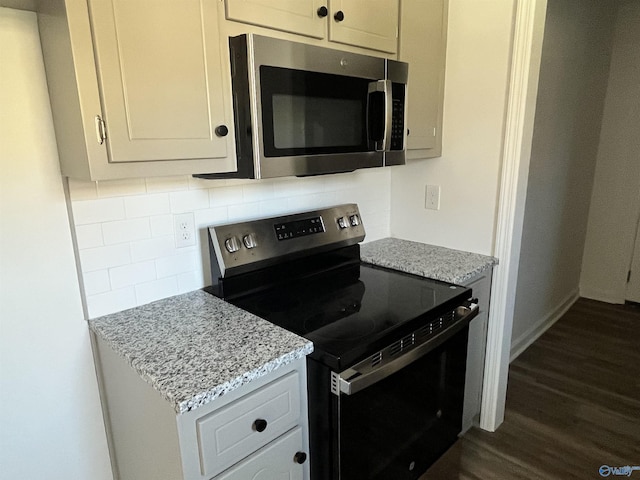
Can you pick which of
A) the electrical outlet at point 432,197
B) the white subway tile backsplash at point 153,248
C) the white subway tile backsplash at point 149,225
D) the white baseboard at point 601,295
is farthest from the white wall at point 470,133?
the white baseboard at point 601,295

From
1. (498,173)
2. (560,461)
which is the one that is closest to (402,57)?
(498,173)

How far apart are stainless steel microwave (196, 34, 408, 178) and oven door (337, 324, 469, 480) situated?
28.2 inches

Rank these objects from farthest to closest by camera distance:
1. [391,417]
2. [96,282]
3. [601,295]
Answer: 1. [601,295]
2. [391,417]
3. [96,282]

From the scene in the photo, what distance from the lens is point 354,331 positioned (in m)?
1.33

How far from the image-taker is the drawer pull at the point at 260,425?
1.14 m

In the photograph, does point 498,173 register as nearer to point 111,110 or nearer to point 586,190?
point 111,110

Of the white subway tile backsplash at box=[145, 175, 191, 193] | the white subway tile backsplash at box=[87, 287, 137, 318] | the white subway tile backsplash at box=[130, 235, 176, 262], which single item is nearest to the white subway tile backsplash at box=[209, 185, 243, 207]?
the white subway tile backsplash at box=[145, 175, 191, 193]

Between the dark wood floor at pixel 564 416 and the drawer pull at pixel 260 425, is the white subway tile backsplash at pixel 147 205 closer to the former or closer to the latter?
the drawer pull at pixel 260 425

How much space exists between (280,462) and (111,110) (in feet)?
3.37

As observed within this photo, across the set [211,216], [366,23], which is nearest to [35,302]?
[211,216]

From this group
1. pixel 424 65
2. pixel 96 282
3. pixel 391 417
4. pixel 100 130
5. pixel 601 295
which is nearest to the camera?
pixel 100 130

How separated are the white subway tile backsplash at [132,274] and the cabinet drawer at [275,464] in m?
0.67

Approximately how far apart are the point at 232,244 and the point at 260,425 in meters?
0.65

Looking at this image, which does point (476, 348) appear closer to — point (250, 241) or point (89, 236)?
point (250, 241)
